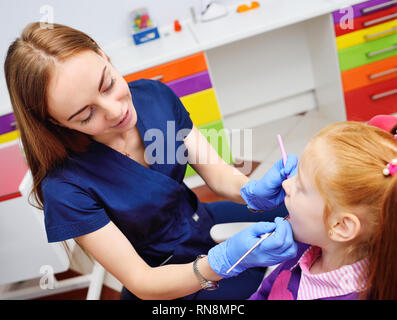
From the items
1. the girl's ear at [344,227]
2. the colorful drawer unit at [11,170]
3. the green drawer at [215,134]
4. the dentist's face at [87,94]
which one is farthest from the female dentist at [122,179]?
the green drawer at [215,134]

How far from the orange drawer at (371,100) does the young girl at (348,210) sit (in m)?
1.62

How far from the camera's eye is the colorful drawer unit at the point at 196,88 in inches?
81.9

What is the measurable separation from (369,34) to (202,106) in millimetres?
994

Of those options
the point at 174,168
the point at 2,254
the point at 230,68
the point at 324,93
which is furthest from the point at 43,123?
the point at 324,93

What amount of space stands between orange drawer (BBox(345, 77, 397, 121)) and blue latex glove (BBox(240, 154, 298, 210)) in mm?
1451

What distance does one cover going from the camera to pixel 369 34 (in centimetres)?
214

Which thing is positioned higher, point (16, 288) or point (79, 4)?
point (79, 4)

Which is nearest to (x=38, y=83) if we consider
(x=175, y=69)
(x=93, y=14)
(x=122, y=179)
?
(x=122, y=179)

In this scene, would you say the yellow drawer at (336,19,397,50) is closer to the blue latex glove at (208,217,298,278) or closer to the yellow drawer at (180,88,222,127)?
the yellow drawer at (180,88,222,127)

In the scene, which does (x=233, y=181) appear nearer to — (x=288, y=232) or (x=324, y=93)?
(x=288, y=232)

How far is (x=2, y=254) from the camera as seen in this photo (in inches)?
65.5

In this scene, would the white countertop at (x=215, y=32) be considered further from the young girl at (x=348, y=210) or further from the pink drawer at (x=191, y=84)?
the young girl at (x=348, y=210)

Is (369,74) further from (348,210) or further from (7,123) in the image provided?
(7,123)

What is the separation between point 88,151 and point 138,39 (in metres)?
1.42
